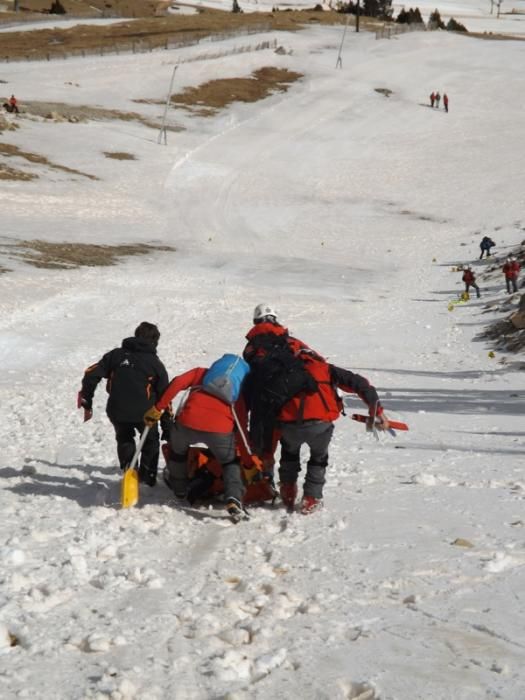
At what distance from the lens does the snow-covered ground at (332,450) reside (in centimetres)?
449

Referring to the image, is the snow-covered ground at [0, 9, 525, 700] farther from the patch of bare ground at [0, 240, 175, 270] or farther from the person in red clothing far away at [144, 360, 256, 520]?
the patch of bare ground at [0, 240, 175, 270]

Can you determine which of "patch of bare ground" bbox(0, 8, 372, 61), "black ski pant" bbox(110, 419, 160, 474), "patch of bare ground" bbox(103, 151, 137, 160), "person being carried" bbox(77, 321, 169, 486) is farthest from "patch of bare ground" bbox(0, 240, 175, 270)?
"patch of bare ground" bbox(0, 8, 372, 61)

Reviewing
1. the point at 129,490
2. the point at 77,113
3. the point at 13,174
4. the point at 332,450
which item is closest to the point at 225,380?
the point at 129,490

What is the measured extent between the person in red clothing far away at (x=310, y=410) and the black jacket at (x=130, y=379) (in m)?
0.88

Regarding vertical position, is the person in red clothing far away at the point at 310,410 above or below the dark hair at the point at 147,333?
below

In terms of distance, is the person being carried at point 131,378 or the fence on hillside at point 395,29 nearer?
the person being carried at point 131,378

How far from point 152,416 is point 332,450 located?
10.2 feet

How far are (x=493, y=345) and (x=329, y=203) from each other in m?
24.5

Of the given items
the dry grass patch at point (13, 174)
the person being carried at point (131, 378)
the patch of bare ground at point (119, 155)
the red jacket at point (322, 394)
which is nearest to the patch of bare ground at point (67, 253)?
the dry grass patch at point (13, 174)

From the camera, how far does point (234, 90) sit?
6562 centimetres

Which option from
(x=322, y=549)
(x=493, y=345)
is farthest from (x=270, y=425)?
(x=493, y=345)

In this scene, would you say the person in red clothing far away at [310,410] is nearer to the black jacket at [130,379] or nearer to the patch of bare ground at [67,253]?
the black jacket at [130,379]

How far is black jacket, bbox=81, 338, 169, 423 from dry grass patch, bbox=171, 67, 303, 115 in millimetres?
53457

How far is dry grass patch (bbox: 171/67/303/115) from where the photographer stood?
61906 millimetres
